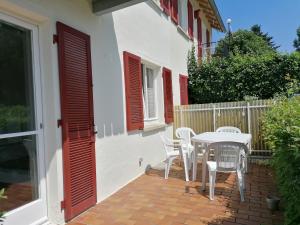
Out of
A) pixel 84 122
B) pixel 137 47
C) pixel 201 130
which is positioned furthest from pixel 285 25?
pixel 84 122

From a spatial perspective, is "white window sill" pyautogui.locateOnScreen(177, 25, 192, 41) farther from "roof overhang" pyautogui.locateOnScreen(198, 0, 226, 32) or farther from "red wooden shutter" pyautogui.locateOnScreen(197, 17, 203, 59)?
"roof overhang" pyautogui.locateOnScreen(198, 0, 226, 32)

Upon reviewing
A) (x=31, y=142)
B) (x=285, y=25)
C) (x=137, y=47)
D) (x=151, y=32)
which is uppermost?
(x=285, y=25)

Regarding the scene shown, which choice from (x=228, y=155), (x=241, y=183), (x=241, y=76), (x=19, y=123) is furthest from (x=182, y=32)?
(x=19, y=123)

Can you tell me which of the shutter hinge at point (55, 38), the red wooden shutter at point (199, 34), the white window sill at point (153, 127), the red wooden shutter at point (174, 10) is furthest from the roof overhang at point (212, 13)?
the shutter hinge at point (55, 38)

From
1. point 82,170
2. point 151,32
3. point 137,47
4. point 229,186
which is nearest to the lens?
point 82,170

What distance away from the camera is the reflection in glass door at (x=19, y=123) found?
330 centimetres

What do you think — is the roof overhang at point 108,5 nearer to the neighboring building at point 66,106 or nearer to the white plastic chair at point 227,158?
the neighboring building at point 66,106

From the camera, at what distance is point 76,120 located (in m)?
4.18

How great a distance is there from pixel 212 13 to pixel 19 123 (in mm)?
14443

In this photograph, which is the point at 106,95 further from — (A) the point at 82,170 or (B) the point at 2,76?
(B) the point at 2,76

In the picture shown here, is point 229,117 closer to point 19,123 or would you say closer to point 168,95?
point 168,95

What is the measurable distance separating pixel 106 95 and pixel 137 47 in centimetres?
203

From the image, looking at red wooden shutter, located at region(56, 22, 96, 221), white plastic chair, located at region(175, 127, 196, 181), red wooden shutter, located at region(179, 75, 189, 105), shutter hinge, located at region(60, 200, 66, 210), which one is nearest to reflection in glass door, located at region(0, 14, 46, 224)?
shutter hinge, located at region(60, 200, 66, 210)

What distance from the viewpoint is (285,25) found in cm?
4059
